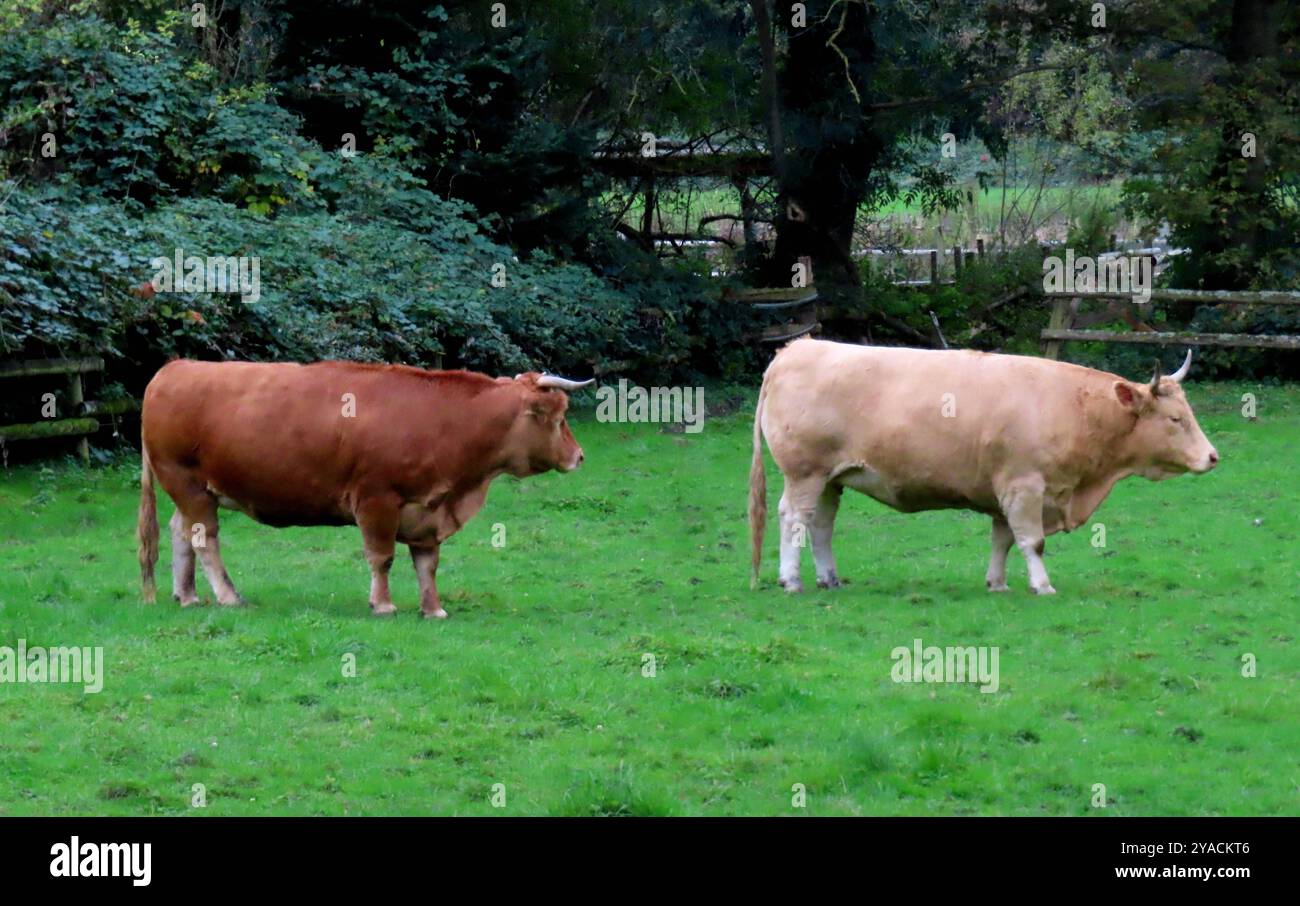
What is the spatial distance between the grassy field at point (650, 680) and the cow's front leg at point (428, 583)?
0.20 meters

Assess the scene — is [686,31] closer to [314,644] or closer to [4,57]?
[4,57]

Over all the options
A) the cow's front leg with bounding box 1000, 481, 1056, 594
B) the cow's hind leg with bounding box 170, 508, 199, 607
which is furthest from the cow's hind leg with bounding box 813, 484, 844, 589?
the cow's hind leg with bounding box 170, 508, 199, 607

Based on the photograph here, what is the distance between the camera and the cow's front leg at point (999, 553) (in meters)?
14.1

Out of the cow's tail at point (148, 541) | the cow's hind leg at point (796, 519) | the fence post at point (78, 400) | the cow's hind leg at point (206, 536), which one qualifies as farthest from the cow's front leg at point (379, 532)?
the fence post at point (78, 400)

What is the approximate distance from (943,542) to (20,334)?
29.4ft

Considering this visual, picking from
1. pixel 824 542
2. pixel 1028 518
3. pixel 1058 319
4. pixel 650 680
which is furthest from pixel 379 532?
pixel 1058 319

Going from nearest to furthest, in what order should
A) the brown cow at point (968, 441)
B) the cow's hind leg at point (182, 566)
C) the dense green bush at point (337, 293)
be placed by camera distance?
1. the cow's hind leg at point (182, 566)
2. the brown cow at point (968, 441)
3. the dense green bush at point (337, 293)

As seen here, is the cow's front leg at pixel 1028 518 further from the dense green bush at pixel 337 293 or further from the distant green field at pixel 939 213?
the distant green field at pixel 939 213

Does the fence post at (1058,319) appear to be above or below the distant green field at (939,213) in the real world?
below

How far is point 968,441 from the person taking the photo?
45.8 feet

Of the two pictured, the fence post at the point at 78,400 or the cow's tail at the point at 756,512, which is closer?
the cow's tail at the point at 756,512

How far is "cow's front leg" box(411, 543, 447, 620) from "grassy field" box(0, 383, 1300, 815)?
198 millimetres

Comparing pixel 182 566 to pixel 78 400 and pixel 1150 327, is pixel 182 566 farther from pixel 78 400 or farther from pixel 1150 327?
pixel 1150 327

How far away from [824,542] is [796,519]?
31cm
